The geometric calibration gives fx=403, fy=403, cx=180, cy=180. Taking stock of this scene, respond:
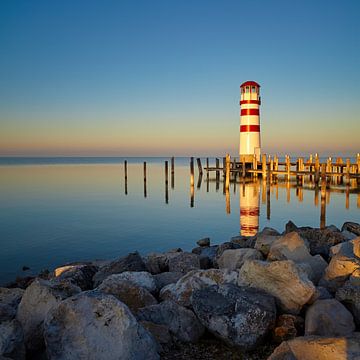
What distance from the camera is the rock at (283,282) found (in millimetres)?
3900

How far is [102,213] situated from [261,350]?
1511cm

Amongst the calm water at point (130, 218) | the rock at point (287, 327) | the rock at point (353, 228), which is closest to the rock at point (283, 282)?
the rock at point (287, 327)

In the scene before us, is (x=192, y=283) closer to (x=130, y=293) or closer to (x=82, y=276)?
(x=130, y=293)

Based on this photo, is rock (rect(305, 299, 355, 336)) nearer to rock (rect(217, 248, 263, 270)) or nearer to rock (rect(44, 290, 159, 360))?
rock (rect(44, 290, 159, 360))

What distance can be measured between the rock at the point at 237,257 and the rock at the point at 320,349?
2648 millimetres

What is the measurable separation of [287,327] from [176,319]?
1.04 m

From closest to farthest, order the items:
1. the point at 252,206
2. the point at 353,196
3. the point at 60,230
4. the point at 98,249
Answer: the point at 98,249, the point at 60,230, the point at 252,206, the point at 353,196

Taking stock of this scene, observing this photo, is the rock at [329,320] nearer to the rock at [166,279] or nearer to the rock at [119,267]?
the rock at [166,279]

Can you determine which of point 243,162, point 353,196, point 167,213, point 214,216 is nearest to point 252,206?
point 214,216

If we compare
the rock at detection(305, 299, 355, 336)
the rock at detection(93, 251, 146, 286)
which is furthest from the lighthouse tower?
the rock at detection(305, 299, 355, 336)

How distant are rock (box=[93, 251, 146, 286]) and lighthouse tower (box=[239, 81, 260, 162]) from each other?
74.4 ft

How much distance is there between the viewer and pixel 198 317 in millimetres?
3859

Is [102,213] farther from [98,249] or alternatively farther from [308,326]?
[308,326]

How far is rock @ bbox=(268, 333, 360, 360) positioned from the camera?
9.29 feet
